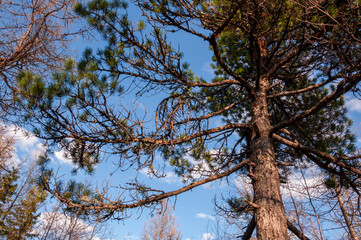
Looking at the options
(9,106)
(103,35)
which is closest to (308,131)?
(103,35)

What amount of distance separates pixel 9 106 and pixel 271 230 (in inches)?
184

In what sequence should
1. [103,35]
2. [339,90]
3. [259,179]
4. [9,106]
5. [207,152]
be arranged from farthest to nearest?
[207,152], [9,106], [103,35], [259,179], [339,90]

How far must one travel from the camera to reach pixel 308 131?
4516 millimetres

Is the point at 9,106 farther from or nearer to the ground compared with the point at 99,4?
nearer to the ground

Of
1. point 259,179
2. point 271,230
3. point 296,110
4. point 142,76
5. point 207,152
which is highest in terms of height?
point 296,110

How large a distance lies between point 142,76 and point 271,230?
2686 mm

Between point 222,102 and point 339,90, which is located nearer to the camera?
point 339,90

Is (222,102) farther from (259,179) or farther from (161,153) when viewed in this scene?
(259,179)

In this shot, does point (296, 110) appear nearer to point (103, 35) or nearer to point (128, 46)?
point (128, 46)

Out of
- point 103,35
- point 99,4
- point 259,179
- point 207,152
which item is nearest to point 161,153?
point 207,152

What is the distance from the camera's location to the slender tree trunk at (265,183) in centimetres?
250

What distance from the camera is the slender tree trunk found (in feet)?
8.20

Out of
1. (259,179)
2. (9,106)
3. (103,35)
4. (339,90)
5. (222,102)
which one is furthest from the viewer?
(222,102)

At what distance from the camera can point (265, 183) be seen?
112 inches
